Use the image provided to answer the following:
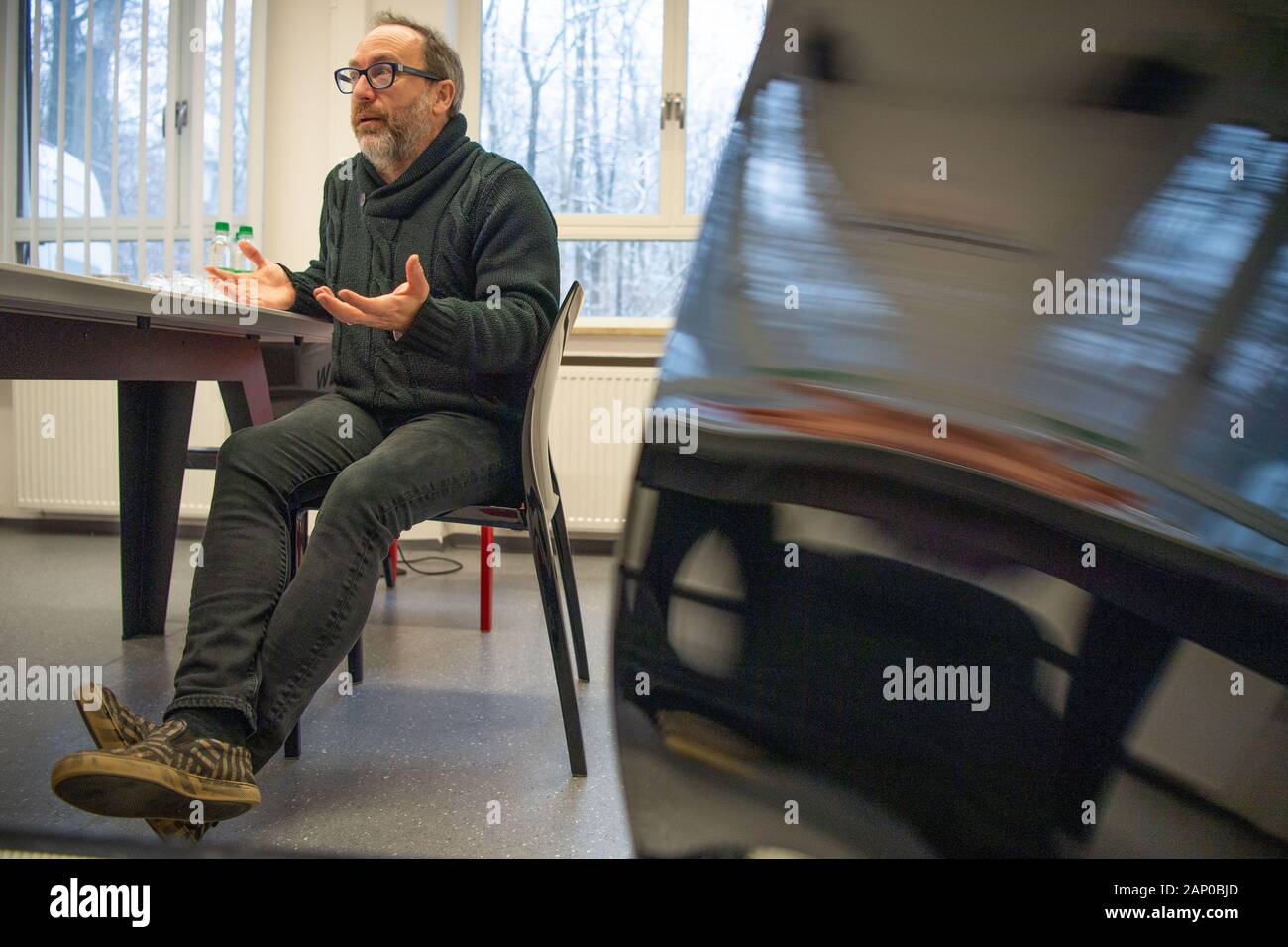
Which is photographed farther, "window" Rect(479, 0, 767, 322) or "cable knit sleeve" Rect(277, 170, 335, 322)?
"window" Rect(479, 0, 767, 322)

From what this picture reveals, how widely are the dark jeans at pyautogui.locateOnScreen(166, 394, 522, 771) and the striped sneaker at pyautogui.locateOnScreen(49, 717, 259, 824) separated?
0.18 feet

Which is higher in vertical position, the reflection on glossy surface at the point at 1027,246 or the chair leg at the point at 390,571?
the reflection on glossy surface at the point at 1027,246

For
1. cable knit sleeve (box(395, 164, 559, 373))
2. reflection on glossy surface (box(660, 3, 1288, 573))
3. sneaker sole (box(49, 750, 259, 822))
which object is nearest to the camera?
reflection on glossy surface (box(660, 3, 1288, 573))

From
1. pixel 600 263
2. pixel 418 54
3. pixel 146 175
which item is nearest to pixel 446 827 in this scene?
pixel 418 54

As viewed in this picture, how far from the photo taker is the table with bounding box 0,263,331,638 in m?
1.09

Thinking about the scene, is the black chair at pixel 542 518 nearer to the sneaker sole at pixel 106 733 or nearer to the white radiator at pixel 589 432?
the sneaker sole at pixel 106 733

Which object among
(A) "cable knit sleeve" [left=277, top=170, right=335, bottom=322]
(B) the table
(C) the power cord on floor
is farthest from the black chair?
(C) the power cord on floor

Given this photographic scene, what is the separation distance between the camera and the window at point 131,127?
2986 millimetres

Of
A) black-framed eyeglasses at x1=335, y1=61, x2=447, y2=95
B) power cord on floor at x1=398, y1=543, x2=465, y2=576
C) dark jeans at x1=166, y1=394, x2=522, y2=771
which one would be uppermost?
black-framed eyeglasses at x1=335, y1=61, x2=447, y2=95

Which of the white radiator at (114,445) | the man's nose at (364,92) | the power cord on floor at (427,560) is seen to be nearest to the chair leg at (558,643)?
the man's nose at (364,92)

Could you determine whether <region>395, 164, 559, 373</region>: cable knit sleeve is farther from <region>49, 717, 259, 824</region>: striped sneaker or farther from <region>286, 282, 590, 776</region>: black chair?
<region>49, 717, 259, 824</region>: striped sneaker

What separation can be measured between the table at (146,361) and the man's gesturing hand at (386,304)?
0.28 m

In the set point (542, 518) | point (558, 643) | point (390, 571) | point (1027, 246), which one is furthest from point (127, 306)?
point (390, 571)

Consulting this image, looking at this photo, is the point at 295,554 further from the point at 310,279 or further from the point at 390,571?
the point at 390,571
